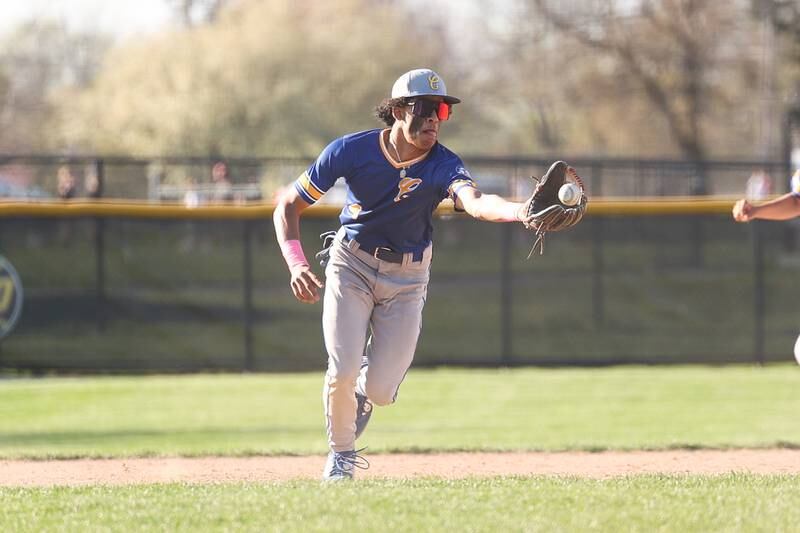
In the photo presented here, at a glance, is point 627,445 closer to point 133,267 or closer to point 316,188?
point 316,188

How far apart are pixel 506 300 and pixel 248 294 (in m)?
2.85

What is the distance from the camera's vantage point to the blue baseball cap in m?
6.37

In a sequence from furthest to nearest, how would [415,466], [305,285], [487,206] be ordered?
[415,466] < [305,285] < [487,206]

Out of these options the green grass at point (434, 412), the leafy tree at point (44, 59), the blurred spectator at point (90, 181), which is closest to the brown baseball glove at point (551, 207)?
the green grass at point (434, 412)

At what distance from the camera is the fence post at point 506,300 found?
1440 cm

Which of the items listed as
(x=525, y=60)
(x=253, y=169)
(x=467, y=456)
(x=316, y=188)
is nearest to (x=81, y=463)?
(x=467, y=456)

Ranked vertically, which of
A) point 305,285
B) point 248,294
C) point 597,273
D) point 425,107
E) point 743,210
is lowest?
point 248,294

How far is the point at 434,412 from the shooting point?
40.1 feet

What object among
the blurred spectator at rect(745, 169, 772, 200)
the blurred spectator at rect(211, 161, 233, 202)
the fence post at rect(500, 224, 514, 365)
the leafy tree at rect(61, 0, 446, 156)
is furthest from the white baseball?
the leafy tree at rect(61, 0, 446, 156)

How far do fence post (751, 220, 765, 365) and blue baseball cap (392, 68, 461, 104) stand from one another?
8.94 meters

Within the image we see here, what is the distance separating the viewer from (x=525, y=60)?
144 ft

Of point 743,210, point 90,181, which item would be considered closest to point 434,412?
point 743,210

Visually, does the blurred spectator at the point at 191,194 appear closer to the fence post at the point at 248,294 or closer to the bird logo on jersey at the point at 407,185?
the fence post at the point at 248,294

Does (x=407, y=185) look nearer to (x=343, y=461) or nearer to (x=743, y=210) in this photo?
(x=343, y=461)
